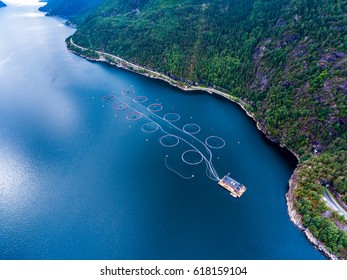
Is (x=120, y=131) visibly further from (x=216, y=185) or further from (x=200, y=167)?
(x=216, y=185)

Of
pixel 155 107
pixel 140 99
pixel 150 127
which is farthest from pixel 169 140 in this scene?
pixel 140 99

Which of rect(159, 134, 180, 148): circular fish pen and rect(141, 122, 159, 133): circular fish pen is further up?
rect(159, 134, 180, 148): circular fish pen

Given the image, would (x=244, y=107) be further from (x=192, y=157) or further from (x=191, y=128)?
(x=192, y=157)

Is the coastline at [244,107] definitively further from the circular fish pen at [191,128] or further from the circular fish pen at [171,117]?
the circular fish pen at [171,117]

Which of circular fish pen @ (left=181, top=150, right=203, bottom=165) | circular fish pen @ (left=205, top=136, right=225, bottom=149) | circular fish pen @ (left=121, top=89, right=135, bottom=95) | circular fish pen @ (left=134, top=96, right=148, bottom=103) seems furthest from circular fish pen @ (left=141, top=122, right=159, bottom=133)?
circular fish pen @ (left=121, top=89, right=135, bottom=95)

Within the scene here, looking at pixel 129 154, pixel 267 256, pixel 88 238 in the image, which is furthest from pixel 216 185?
pixel 88 238

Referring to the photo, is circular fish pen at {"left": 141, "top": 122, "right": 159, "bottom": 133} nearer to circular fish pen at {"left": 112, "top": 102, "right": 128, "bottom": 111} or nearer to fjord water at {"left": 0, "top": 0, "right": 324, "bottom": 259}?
fjord water at {"left": 0, "top": 0, "right": 324, "bottom": 259}

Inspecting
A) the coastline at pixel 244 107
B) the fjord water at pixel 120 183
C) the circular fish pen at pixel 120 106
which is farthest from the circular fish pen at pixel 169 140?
the coastline at pixel 244 107
